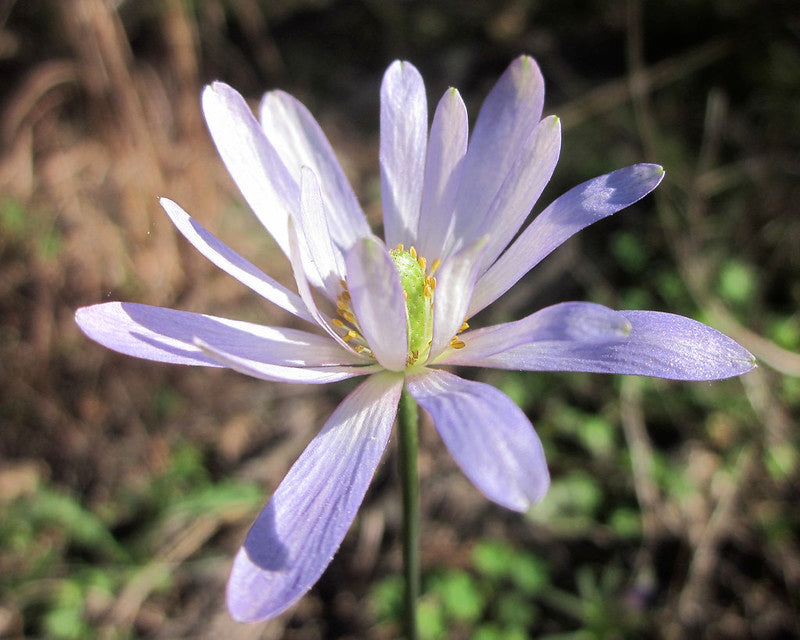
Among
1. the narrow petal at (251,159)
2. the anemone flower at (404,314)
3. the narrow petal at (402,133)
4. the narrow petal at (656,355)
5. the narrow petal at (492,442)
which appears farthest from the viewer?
the narrow petal at (402,133)

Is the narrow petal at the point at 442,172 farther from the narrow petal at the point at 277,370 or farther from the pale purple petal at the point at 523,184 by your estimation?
the narrow petal at the point at 277,370

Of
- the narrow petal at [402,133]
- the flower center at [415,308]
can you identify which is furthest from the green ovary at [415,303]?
the narrow petal at [402,133]

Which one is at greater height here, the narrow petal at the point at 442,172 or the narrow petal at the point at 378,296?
the narrow petal at the point at 442,172

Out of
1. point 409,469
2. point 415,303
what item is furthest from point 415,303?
point 409,469

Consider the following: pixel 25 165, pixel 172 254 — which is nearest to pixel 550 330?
pixel 172 254

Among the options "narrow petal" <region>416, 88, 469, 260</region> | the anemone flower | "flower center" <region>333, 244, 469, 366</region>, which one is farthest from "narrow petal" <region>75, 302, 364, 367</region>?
"narrow petal" <region>416, 88, 469, 260</region>

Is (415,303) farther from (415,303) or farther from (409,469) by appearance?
(409,469)

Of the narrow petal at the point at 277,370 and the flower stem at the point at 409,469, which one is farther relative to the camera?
the flower stem at the point at 409,469
